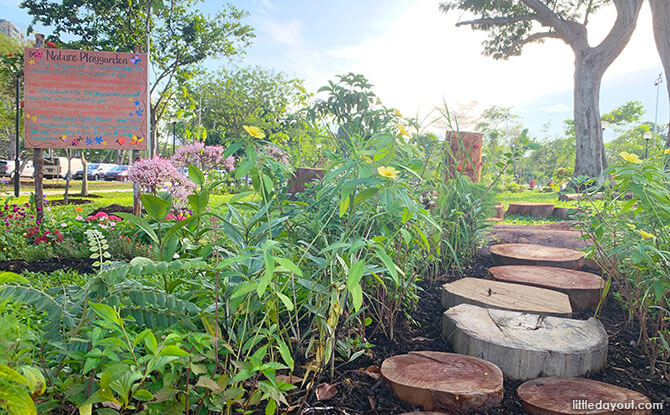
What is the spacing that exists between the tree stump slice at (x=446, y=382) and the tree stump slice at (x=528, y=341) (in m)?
0.16

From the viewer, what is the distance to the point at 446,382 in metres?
1.41

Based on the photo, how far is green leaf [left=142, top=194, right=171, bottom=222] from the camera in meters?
1.19

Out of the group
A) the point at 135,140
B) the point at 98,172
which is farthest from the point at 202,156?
the point at 98,172

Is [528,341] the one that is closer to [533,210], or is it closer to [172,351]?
[172,351]

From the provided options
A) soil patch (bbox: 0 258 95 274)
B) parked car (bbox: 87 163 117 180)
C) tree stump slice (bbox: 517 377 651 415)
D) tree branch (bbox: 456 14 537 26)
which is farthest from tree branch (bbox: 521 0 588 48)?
parked car (bbox: 87 163 117 180)

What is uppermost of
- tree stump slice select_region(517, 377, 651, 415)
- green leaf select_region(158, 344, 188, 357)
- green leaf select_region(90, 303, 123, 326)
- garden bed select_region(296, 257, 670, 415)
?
green leaf select_region(90, 303, 123, 326)

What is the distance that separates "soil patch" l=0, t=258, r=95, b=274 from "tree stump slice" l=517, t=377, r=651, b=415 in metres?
3.80

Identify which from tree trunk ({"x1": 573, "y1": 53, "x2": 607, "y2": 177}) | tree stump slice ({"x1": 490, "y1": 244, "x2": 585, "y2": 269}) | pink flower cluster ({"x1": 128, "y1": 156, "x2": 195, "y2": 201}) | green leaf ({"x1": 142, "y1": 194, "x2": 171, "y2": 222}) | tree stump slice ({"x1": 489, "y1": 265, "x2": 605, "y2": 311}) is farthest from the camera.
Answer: tree trunk ({"x1": 573, "y1": 53, "x2": 607, "y2": 177})

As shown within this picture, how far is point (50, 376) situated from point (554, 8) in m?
17.0

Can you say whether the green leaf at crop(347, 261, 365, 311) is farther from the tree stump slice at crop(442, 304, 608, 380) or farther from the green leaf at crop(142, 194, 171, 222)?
the tree stump slice at crop(442, 304, 608, 380)

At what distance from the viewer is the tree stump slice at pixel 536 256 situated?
10.3 ft

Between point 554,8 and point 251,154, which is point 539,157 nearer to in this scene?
point 554,8

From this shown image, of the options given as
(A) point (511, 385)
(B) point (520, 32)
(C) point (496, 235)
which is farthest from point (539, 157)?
(A) point (511, 385)

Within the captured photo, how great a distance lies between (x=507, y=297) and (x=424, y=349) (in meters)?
0.68
